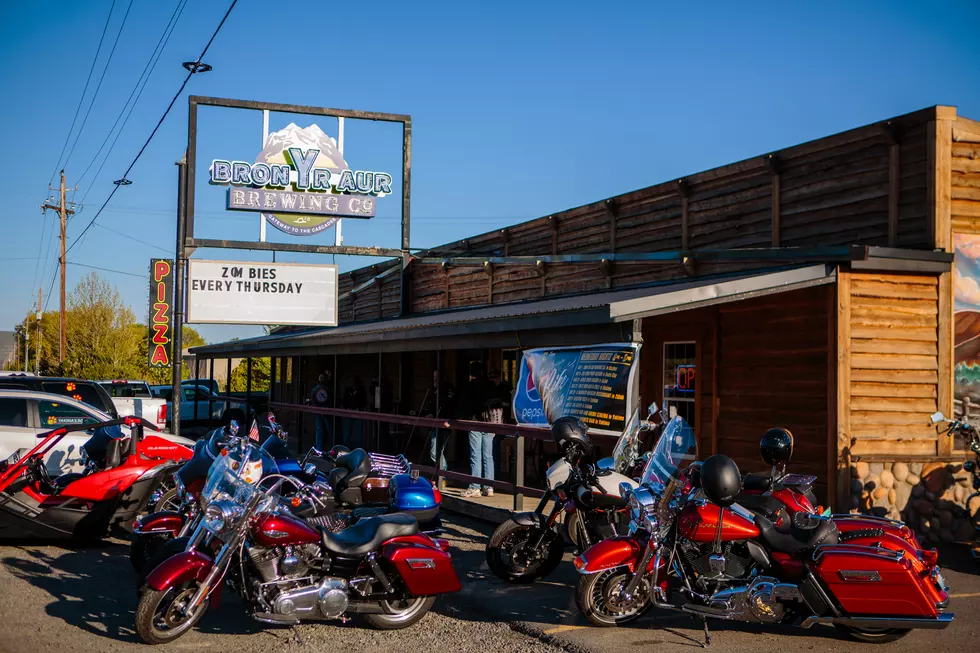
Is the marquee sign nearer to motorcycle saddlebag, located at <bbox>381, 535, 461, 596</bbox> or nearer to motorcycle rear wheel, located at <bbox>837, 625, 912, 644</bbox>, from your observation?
motorcycle saddlebag, located at <bbox>381, 535, 461, 596</bbox>

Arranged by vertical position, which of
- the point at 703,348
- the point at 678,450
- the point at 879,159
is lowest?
the point at 678,450

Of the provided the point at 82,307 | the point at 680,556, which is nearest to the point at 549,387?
the point at 680,556

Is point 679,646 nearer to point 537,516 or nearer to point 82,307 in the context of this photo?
point 537,516

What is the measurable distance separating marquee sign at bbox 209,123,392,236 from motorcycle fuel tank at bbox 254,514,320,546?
1230 cm

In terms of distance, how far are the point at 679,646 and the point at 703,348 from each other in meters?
6.52

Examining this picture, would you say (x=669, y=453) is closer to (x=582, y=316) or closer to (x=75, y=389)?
(x=582, y=316)

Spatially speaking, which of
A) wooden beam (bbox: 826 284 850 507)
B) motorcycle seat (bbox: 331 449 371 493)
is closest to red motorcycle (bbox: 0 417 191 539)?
motorcycle seat (bbox: 331 449 371 493)

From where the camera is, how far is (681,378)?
12.7 m

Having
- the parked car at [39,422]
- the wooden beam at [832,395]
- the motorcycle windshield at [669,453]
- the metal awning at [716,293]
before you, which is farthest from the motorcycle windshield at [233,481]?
the wooden beam at [832,395]

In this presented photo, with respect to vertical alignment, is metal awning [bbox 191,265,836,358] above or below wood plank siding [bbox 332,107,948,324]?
below

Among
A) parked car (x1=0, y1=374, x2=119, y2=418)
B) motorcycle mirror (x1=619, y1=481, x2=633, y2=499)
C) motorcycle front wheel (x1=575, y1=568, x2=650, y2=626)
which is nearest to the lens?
motorcycle front wheel (x1=575, y1=568, x2=650, y2=626)

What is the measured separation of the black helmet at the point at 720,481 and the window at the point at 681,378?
20.4ft

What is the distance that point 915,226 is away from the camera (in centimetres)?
1018

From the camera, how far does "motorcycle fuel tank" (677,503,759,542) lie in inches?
247
